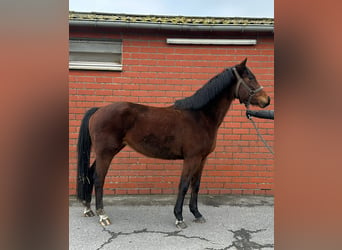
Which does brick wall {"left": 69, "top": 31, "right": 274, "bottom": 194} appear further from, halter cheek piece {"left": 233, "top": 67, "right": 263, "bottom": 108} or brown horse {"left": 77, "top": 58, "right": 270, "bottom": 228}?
halter cheek piece {"left": 233, "top": 67, "right": 263, "bottom": 108}

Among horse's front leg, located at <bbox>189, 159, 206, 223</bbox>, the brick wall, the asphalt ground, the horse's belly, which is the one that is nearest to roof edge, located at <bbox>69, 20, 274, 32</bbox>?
the brick wall

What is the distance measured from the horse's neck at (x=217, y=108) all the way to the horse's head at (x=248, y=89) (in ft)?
0.49

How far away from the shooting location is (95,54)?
11.7 feet

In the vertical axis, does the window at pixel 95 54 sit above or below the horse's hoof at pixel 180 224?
above

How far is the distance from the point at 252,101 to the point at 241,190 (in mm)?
1672

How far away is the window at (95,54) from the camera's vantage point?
351 cm

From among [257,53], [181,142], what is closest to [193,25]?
[257,53]

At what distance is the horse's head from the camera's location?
261 centimetres

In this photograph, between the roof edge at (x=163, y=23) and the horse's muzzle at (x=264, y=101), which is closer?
the horse's muzzle at (x=264, y=101)

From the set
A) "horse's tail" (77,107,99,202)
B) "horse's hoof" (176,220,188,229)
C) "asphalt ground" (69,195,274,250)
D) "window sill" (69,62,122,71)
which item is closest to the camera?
"asphalt ground" (69,195,274,250)

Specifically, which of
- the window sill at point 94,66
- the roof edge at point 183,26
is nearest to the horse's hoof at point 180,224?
the window sill at point 94,66

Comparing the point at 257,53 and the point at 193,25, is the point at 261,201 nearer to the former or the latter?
the point at 257,53

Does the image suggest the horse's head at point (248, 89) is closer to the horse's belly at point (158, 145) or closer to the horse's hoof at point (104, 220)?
→ the horse's belly at point (158, 145)

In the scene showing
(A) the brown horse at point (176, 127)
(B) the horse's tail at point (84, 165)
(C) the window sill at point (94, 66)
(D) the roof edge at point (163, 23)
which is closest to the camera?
(A) the brown horse at point (176, 127)
